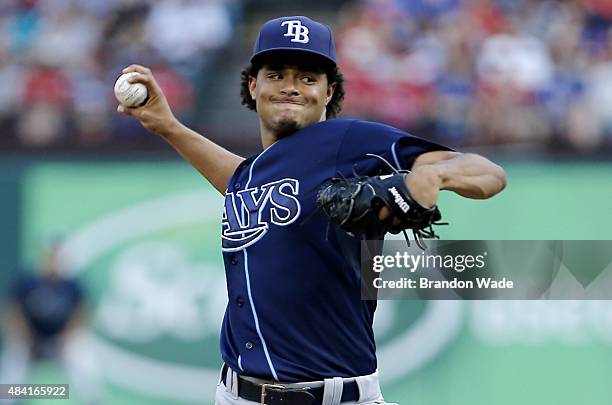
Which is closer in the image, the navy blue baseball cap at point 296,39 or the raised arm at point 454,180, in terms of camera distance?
the raised arm at point 454,180

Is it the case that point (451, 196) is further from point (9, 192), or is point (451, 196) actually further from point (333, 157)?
point (333, 157)

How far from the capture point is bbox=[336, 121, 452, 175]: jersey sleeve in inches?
130

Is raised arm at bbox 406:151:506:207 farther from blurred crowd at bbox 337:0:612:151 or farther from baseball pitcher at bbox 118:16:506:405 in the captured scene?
blurred crowd at bbox 337:0:612:151

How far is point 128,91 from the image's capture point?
159 inches

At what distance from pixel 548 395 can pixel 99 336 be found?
3103mm

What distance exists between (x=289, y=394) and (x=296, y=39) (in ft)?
3.76

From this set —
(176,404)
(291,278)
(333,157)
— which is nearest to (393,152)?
(333,157)

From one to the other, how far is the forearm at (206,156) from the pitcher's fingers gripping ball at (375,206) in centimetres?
104

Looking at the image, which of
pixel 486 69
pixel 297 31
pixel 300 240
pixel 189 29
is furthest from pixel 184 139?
pixel 189 29

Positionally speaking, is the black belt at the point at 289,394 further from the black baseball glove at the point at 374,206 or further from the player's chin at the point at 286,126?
the player's chin at the point at 286,126

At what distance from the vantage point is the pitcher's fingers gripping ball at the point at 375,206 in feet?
9.91

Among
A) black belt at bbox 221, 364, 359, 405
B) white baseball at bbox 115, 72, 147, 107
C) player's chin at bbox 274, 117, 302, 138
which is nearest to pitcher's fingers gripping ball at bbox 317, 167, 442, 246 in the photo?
player's chin at bbox 274, 117, 302, 138
